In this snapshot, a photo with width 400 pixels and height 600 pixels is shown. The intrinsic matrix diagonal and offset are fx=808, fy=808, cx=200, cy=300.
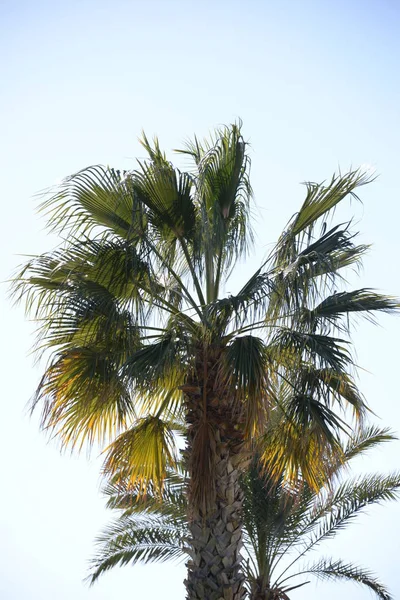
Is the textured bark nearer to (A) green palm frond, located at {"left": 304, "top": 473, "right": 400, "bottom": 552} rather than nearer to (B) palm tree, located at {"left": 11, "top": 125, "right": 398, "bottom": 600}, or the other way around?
(B) palm tree, located at {"left": 11, "top": 125, "right": 398, "bottom": 600}

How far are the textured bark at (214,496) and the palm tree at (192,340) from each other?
13 millimetres

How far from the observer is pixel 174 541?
14000 millimetres

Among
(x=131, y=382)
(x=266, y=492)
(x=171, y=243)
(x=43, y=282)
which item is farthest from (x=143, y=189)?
(x=266, y=492)

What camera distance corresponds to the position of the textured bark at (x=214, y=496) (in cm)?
830

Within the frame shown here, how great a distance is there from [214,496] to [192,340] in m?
1.68

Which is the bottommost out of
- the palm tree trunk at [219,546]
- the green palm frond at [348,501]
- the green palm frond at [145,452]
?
the palm tree trunk at [219,546]

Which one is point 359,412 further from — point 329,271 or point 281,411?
point 329,271

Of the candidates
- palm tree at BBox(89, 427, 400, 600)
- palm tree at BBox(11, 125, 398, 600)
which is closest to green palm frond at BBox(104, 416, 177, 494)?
palm tree at BBox(11, 125, 398, 600)

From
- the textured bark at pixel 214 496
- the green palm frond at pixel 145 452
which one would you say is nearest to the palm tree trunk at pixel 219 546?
the textured bark at pixel 214 496

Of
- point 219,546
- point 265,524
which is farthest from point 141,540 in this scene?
point 219,546

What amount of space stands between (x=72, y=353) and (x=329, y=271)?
9.30 feet

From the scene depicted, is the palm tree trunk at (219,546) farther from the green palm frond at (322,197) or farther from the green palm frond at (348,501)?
the green palm frond at (348,501)

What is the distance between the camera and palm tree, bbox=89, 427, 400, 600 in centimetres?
1312

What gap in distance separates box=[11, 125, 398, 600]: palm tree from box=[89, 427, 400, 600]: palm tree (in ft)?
13.8
